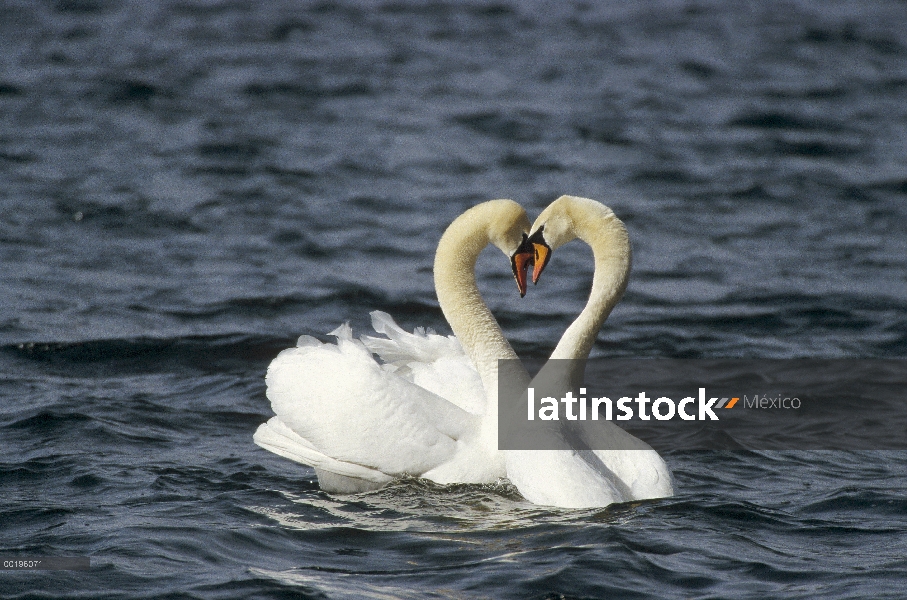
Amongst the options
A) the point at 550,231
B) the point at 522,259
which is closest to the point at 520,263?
the point at 522,259

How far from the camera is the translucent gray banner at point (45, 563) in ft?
21.1

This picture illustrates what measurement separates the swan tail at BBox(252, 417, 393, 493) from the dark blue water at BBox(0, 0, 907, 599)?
0.16 m

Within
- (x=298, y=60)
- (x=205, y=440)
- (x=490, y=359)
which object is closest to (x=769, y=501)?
(x=490, y=359)

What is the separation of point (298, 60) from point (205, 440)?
13622 mm

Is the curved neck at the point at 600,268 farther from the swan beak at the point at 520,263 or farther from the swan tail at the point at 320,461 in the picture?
the swan tail at the point at 320,461

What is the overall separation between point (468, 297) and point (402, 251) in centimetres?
616

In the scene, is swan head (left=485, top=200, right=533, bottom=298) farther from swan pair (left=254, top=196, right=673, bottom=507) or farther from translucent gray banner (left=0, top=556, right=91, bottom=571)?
translucent gray banner (left=0, top=556, right=91, bottom=571)

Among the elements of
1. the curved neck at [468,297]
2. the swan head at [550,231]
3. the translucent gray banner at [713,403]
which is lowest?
the translucent gray banner at [713,403]

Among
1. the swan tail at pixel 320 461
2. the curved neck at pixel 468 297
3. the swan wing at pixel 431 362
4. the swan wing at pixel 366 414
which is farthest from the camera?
the swan wing at pixel 431 362

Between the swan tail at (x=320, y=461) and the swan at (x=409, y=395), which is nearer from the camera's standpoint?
the swan at (x=409, y=395)

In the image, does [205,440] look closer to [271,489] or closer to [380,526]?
[271,489]

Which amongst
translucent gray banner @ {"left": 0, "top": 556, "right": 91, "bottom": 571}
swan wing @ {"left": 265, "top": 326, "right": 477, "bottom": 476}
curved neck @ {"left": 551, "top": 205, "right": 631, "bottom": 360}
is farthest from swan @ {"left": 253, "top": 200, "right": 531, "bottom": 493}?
translucent gray banner @ {"left": 0, "top": 556, "right": 91, "bottom": 571}

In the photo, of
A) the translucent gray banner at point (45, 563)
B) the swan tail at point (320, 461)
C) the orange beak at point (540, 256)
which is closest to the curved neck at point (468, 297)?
the orange beak at point (540, 256)

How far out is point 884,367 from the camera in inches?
448
